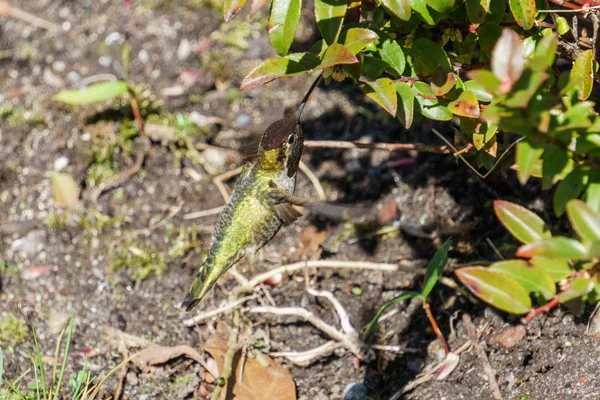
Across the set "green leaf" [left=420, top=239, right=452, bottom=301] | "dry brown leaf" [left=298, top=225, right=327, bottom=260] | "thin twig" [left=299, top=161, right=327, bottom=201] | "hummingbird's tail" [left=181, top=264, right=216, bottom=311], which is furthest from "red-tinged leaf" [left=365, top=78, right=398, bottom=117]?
"thin twig" [left=299, top=161, right=327, bottom=201]

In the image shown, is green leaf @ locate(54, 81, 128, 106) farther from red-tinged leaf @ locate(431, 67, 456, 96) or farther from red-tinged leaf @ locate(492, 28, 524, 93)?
red-tinged leaf @ locate(492, 28, 524, 93)

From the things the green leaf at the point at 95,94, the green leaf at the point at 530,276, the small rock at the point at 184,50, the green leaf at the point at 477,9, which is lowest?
the small rock at the point at 184,50

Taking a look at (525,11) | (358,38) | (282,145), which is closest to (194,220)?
(282,145)

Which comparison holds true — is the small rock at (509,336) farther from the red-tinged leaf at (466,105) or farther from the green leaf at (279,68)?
the green leaf at (279,68)

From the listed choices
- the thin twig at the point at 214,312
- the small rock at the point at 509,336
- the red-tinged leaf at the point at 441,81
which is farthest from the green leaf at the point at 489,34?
the thin twig at the point at 214,312

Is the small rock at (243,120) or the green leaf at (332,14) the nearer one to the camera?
the green leaf at (332,14)

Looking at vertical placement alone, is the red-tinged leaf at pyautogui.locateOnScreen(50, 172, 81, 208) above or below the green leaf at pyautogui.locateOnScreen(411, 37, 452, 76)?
below
